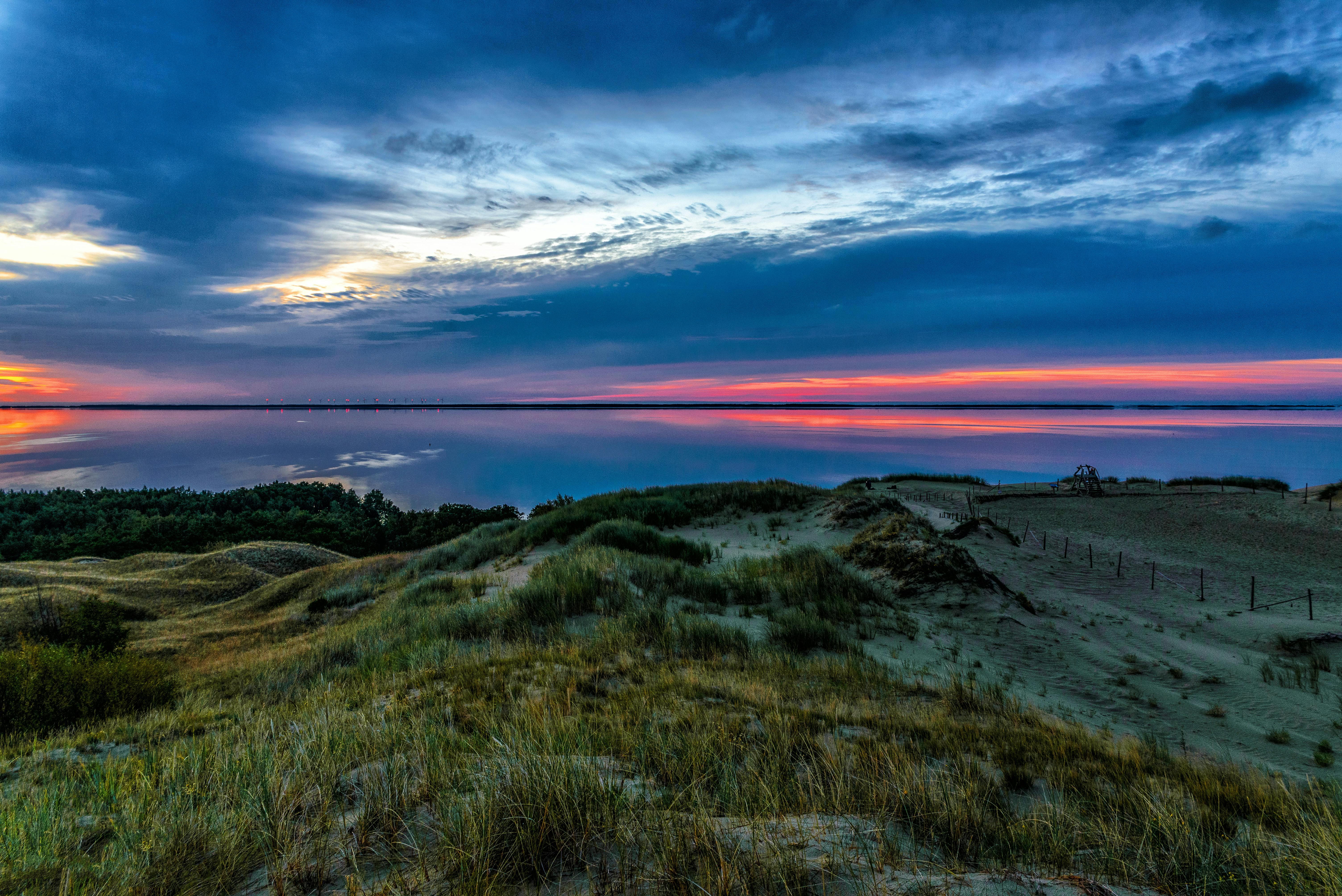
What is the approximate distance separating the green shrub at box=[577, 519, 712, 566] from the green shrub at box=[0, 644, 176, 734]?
9296mm

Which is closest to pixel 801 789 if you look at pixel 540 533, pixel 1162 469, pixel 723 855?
pixel 723 855

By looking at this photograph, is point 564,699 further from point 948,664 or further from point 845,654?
point 948,664

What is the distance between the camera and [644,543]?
15930 millimetres

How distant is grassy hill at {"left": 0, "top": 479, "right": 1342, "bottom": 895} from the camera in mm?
2656

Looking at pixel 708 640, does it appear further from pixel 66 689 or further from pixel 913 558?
pixel 66 689

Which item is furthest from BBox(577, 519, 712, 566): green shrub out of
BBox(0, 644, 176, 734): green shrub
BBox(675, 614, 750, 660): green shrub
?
BBox(0, 644, 176, 734): green shrub

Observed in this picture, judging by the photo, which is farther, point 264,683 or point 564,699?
point 264,683

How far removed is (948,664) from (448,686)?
765 cm

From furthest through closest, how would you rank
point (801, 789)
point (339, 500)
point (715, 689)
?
point (339, 500) < point (715, 689) < point (801, 789)

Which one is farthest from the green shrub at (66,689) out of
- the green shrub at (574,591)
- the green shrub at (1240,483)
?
the green shrub at (1240,483)

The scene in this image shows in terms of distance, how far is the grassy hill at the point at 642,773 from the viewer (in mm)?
2656

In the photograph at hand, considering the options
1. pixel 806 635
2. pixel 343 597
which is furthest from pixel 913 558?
pixel 343 597

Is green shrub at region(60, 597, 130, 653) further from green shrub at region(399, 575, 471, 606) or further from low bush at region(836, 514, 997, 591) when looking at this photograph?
low bush at region(836, 514, 997, 591)

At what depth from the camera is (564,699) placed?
5664 mm
